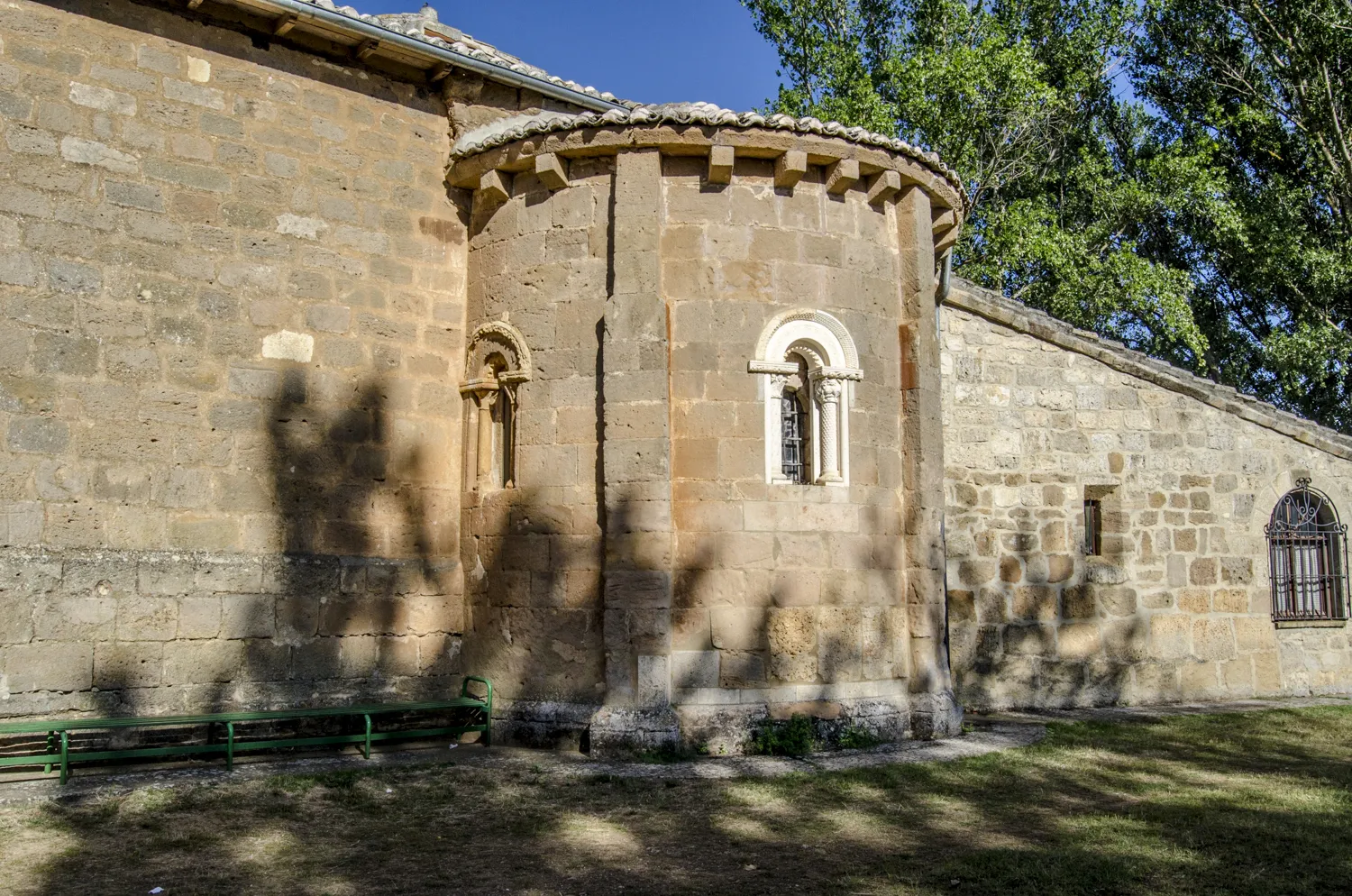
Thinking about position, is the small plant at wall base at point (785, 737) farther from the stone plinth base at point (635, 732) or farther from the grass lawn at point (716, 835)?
the grass lawn at point (716, 835)

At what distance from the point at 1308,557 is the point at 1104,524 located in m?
2.83

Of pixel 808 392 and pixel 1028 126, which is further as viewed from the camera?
pixel 1028 126

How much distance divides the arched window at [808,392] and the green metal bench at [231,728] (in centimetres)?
285

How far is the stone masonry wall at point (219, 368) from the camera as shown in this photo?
23.5 feet

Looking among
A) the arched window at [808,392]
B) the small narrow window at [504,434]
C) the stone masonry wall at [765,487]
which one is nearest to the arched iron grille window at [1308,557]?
the stone masonry wall at [765,487]

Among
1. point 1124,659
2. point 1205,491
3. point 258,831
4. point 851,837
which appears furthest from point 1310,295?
point 258,831

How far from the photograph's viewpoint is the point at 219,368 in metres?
7.86

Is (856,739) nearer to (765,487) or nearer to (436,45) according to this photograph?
(765,487)

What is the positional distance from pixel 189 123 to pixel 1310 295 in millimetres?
17569

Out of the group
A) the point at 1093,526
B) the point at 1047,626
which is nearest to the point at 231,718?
the point at 1047,626

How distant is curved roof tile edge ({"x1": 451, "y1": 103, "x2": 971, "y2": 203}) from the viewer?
823 centimetres

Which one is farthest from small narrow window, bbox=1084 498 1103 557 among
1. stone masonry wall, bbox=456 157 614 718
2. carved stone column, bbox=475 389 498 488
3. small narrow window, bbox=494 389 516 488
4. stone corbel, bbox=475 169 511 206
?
stone corbel, bbox=475 169 511 206

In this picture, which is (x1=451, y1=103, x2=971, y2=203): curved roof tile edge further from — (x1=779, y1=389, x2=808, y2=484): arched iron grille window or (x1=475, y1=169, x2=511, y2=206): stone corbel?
(x1=779, y1=389, x2=808, y2=484): arched iron grille window

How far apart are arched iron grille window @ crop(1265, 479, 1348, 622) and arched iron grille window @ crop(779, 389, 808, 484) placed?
6.30 m
